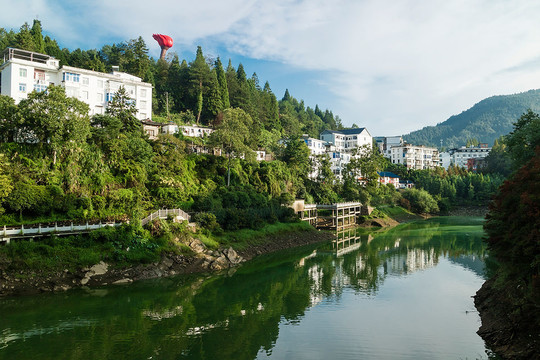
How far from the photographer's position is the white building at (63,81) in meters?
44.2

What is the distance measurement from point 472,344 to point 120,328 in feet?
59.7

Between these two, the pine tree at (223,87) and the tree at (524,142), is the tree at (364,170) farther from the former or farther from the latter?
the tree at (524,142)

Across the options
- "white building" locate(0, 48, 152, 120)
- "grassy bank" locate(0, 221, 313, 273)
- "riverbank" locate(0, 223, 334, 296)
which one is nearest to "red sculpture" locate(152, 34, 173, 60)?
"white building" locate(0, 48, 152, 120)

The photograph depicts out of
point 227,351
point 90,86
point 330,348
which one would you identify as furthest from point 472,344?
point 90,86

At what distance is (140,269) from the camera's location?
29.7 m

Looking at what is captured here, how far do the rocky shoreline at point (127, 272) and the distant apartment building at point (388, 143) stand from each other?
9480 cm

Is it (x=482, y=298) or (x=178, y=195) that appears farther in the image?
(x=178, y=195)

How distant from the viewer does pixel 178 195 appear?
41.0 m

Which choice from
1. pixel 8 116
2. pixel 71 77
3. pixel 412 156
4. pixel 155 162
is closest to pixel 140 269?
pixel 155 162

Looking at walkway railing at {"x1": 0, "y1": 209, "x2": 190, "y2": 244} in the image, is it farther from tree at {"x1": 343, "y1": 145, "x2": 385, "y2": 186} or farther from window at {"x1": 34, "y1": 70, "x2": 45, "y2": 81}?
tree at {"x1": 343, "y1": 145, "x2": 385, "y2": 186}

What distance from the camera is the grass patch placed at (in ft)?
126

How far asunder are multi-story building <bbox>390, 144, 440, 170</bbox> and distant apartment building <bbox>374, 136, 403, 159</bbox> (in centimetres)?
170

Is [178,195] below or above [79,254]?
above

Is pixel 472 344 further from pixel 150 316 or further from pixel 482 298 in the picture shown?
pixel 150 316
